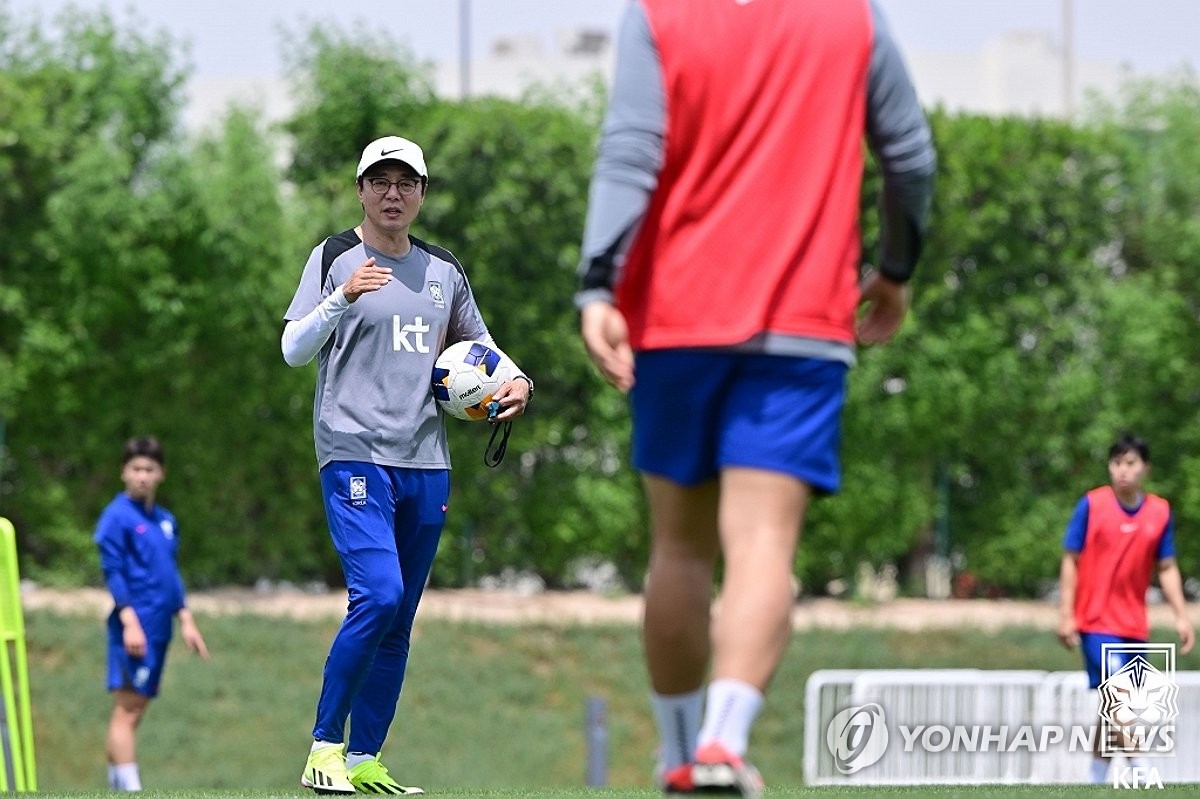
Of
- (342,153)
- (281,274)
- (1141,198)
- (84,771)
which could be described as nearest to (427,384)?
(84,771)

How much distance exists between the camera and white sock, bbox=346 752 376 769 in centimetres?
655

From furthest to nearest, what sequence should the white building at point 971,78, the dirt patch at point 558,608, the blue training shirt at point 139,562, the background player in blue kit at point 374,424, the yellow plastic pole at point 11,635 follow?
1. the white building at point 971,78
2. the dirt patch at point 558,608
3. the blue training shirt at point 139,562
4. the yellow plastic pole at point 11,635
5. the background player in blue kit at point 374,424

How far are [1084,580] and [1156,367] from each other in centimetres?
1208

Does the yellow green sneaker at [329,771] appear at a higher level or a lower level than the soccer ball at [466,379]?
lower

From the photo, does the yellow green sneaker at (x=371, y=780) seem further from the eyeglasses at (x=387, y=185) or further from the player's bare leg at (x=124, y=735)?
the player's bare leg at (x=124, y=735)

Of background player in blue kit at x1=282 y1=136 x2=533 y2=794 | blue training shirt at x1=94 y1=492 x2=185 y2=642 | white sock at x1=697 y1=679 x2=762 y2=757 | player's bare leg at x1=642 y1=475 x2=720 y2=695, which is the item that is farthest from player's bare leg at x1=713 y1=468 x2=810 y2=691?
blue training shirt at x1=94 y1=492 x2=185 y2=642

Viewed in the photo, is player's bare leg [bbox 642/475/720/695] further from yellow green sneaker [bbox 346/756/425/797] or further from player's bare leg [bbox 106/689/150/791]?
player's bare leg [bbox 106/689/150/791]

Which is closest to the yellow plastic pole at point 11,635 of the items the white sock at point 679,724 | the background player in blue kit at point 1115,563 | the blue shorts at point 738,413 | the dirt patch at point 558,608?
the white sock at point 679,724

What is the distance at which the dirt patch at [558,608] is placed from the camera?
18.6 m

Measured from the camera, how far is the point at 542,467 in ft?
67.7

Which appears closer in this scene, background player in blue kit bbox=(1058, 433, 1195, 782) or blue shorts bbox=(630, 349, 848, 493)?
blue shorts bbox=(630, 349, 848, 493)

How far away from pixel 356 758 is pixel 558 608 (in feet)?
43.1

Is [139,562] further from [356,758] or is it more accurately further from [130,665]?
[356,758]

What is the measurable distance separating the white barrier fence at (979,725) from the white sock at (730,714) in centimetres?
1037
